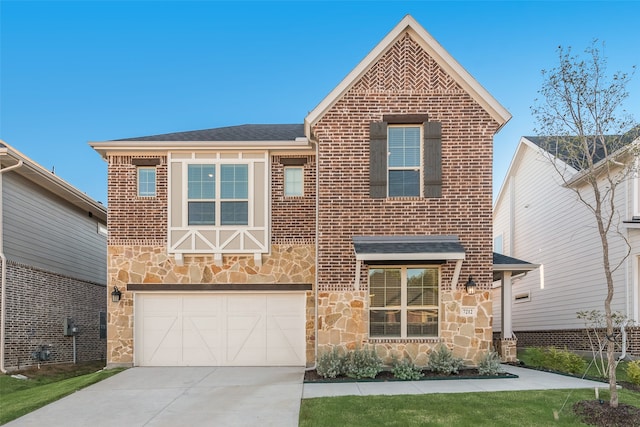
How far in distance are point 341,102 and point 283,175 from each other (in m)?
2.62

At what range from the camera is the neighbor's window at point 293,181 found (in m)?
12.8

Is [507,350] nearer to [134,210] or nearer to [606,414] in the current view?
[606,414]

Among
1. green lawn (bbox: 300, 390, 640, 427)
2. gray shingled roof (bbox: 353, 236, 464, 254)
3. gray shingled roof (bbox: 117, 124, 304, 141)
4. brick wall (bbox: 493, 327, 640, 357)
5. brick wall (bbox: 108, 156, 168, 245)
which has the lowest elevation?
brick wall (bbox: 493, 327, 640, 357)

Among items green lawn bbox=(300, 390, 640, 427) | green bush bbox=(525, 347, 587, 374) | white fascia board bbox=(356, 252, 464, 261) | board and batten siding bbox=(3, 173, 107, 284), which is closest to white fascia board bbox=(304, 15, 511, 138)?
white fascia board bbox=(356, 252, 464, 261)

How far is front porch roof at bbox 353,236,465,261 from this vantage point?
10266mm

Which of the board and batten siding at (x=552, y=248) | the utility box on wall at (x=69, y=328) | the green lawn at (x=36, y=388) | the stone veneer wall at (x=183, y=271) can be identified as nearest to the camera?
the green lawn at (x=36, y=388)

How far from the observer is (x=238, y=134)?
13.9 m

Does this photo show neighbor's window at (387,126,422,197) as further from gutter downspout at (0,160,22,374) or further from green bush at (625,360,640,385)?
gutter downspout at (0,160,22,374)

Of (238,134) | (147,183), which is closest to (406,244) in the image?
(238,134)

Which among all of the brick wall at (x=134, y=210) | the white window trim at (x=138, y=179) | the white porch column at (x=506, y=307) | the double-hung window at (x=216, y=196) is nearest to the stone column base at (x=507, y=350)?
the white porch column at (x=506, y=307)

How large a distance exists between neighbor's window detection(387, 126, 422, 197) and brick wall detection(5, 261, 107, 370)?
34.3ft

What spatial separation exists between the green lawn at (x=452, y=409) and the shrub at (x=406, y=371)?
1640 mm

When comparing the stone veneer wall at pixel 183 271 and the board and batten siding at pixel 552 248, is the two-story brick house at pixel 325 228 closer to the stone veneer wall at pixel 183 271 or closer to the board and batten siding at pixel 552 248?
the stone veneer wall at pixel 183 271

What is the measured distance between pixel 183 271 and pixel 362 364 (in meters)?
5.35
